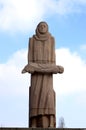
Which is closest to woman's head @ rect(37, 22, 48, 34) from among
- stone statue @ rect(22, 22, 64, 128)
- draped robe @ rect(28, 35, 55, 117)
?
stone statue @ rect(22, 22, 64, 128)

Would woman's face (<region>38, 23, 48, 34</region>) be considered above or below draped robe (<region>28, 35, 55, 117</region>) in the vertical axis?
above

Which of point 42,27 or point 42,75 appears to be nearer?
point 42,75

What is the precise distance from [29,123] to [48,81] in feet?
6.03

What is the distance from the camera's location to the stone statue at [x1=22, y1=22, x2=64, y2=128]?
17.5 m

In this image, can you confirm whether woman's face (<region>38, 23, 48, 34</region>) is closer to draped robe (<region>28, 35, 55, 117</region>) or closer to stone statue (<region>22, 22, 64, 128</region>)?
stone statue (<region>22, 22, 64, 128</region>)

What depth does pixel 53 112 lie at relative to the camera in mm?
17547

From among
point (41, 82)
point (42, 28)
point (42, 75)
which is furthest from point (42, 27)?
point (41, 82)

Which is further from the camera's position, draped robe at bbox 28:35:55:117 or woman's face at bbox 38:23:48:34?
woman's face at bbox 38:23:48:34

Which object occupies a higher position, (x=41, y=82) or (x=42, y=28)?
(x=42, y=28)

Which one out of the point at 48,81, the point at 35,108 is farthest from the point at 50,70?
the point at 35,108

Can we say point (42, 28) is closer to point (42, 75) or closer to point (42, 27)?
point (42, 27)

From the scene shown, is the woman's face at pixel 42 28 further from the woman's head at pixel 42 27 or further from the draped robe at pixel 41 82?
the draped robe at pixel 41 82

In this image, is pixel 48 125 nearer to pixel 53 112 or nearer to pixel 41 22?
pixel 53 112

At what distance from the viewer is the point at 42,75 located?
17938 mm
